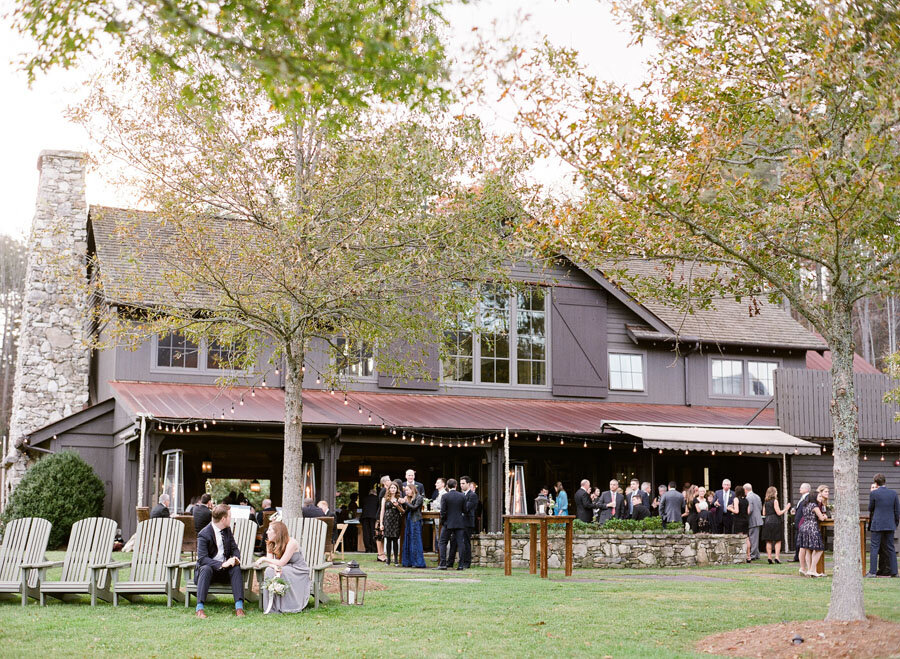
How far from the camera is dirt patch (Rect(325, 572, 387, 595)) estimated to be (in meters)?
12.4

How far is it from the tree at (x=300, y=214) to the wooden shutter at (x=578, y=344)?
9535 mm

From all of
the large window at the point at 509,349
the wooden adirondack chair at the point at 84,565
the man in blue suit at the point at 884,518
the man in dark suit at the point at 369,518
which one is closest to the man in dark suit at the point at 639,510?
the man in blue suit at the point at 884,518

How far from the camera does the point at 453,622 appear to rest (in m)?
9.85

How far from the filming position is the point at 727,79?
10.6 m

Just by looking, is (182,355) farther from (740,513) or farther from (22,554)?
(740,513)

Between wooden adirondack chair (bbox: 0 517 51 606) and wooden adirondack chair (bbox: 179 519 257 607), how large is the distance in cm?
154

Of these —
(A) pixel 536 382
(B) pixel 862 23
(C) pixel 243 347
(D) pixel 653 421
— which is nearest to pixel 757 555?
(D) pixel 653 421

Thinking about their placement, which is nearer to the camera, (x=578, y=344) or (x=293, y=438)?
(x=293, y=438)

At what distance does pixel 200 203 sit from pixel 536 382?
1188cm

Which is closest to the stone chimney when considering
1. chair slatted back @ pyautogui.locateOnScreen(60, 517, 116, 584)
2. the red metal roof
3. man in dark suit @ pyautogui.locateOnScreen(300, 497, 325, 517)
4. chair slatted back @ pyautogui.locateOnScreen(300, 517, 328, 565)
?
the red metal roof

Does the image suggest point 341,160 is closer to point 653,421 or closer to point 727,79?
point 727,79

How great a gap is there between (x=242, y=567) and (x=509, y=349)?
1401 centimetres

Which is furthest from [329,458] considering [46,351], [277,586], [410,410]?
[277,586]

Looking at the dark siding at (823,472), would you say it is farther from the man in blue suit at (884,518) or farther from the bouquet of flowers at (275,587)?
the bouquet of flowers at (275,587)
